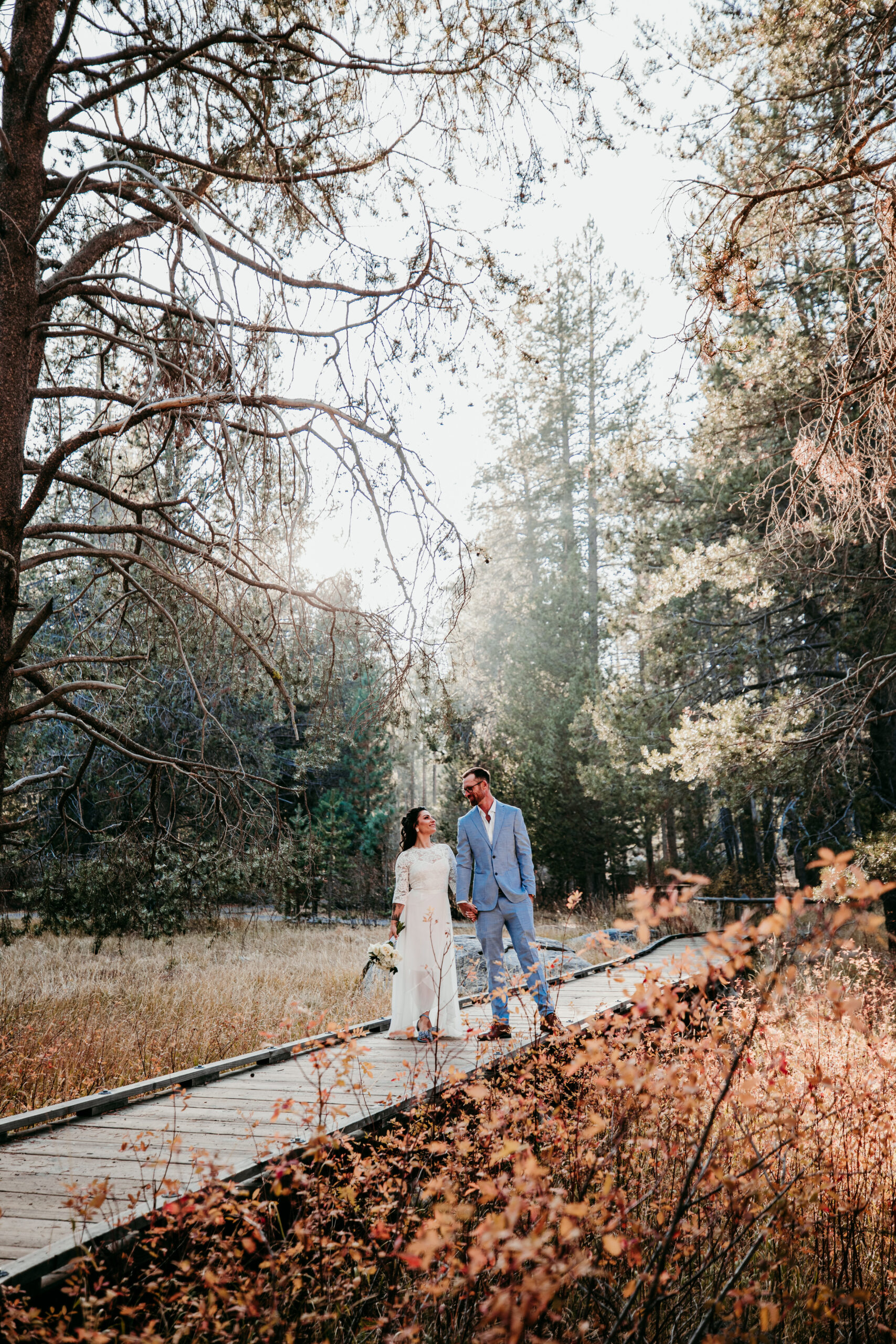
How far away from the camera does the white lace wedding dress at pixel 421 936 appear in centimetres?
643

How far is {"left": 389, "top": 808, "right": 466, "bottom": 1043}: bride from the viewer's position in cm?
641

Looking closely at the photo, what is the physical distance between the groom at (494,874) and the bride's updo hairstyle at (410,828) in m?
0.38

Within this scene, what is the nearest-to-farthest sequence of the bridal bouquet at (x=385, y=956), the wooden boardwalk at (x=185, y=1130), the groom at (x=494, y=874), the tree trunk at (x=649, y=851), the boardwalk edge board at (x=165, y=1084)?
the wooden boardwalk at (x=185, y=1130) → the boardwalk edge board at (x=165, y=1084) → the groom at (x=494, y=874) → the bridal bouquet at (x=385, y=956) → the tree trunk at (x=649, y=851)

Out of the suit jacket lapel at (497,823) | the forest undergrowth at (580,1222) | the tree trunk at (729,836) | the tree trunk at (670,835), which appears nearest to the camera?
the forest undergrowth at (580,1222)

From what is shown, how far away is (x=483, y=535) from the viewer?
33.1 m

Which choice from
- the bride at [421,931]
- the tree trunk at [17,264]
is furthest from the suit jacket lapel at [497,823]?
the tree trunk at [17,264]

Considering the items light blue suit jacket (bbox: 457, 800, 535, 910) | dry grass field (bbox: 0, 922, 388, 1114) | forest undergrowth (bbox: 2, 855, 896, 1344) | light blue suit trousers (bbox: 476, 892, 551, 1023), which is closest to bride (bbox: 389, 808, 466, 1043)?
light blue suit jacket (bbox: 457, 800, 535, 910)

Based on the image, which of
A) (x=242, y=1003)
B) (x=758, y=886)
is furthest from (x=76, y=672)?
(x=758, y=886)

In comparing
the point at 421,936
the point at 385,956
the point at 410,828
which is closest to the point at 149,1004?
the point at 385,956

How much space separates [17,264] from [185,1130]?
17.5 ft

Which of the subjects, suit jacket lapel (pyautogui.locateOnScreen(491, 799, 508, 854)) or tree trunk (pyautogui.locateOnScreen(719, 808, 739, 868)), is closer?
suit jacket lapel (pyautogui.locateOnScreen(491, 799, 508, 854))

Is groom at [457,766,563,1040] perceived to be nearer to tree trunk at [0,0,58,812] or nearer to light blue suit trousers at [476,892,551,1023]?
light blue suit trousers at [476,892,551,1023]

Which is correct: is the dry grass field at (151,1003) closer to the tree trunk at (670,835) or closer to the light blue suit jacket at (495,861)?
the light blue suit jacket at (495,861)

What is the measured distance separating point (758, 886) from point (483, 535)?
18.0 meters
